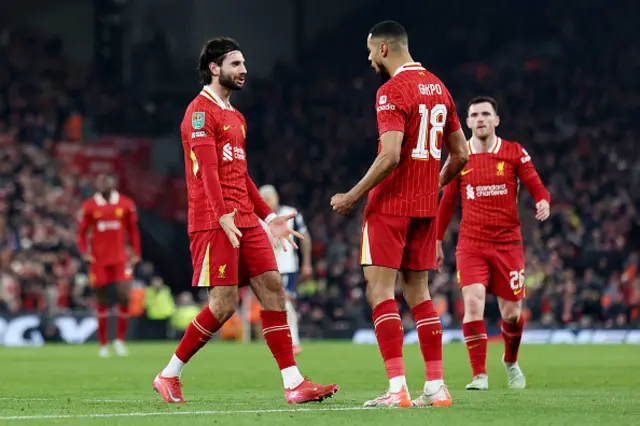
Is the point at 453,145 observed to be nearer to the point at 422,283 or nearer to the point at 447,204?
the point at 422,283

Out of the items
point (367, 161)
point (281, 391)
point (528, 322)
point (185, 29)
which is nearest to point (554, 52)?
point (367, 161)

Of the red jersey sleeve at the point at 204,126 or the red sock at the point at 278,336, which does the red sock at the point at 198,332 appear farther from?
the red jersey sleeve at the point at 204,126

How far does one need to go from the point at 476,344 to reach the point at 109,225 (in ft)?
27.3

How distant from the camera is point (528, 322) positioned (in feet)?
78.8

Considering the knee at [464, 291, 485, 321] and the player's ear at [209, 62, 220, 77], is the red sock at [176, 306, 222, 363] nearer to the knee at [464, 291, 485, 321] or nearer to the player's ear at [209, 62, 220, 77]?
the player's ear at [209, 62, 220, 77]

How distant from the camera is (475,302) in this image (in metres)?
10.8

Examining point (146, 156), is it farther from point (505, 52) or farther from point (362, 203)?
point (505, 52)

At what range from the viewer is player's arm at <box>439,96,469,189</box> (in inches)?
317

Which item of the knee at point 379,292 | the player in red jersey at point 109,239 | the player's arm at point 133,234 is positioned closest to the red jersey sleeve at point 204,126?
the knee at point 379,292

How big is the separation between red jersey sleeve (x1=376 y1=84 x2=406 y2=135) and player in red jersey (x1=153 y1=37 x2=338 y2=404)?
3.25 feet

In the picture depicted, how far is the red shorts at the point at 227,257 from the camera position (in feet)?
26.4

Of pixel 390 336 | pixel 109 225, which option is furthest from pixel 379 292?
pixel 109 225

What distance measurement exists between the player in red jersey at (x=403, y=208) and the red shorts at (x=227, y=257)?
0.82m

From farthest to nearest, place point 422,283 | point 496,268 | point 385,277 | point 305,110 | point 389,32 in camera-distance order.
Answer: point 305,110, point 496,268, point 422,283, point 389,32, point 385,277
